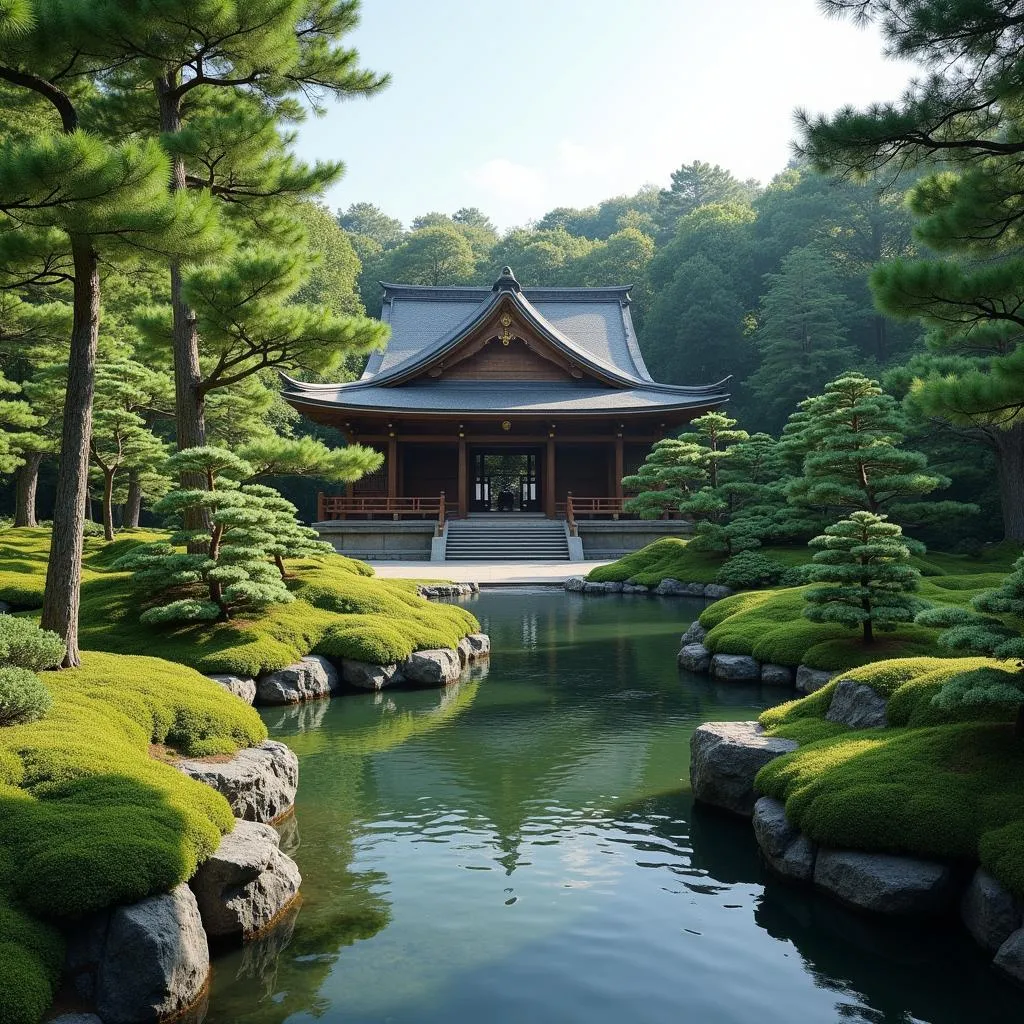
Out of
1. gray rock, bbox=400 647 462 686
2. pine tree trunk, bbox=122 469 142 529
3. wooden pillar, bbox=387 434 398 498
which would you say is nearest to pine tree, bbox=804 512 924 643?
gray rock, bbox=400 647 462 686

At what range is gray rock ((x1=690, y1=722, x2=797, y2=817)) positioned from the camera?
650 cm

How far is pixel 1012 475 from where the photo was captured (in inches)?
802

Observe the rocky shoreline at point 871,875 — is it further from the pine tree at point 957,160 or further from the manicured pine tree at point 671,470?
the manicured pine tree at point 671,470

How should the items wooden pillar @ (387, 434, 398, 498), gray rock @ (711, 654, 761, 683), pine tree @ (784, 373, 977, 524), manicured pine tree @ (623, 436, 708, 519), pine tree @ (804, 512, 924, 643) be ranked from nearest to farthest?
pine tree @ (804, 512, 924, 643), gray rock @ (711, 654, 761, 683), pine tree @ (784, 373, 977, 524), manicured pine tree @ (623, 436, 708, 519), wooden pillar @ (387, 434, 398, 498)

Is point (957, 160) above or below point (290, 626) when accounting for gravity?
above

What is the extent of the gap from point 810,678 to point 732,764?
12.7 feet

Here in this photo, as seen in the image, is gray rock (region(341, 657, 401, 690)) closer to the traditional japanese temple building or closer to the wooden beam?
the traditional japanese temple building

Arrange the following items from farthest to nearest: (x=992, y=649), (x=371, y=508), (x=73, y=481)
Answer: (x=371, y=508), (x=73, y=481), (x=992, y=649)

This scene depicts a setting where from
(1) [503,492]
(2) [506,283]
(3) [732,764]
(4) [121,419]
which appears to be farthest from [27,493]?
(3) [732,764]


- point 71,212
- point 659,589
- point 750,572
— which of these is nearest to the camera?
point 71,212

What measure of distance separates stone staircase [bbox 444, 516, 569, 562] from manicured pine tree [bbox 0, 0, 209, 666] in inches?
723

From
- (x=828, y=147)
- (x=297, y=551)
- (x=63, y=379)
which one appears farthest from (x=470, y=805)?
(x=63, y=379)

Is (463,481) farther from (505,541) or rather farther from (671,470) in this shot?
(671,470)

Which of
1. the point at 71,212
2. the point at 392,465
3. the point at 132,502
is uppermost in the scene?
the point at 71,212
